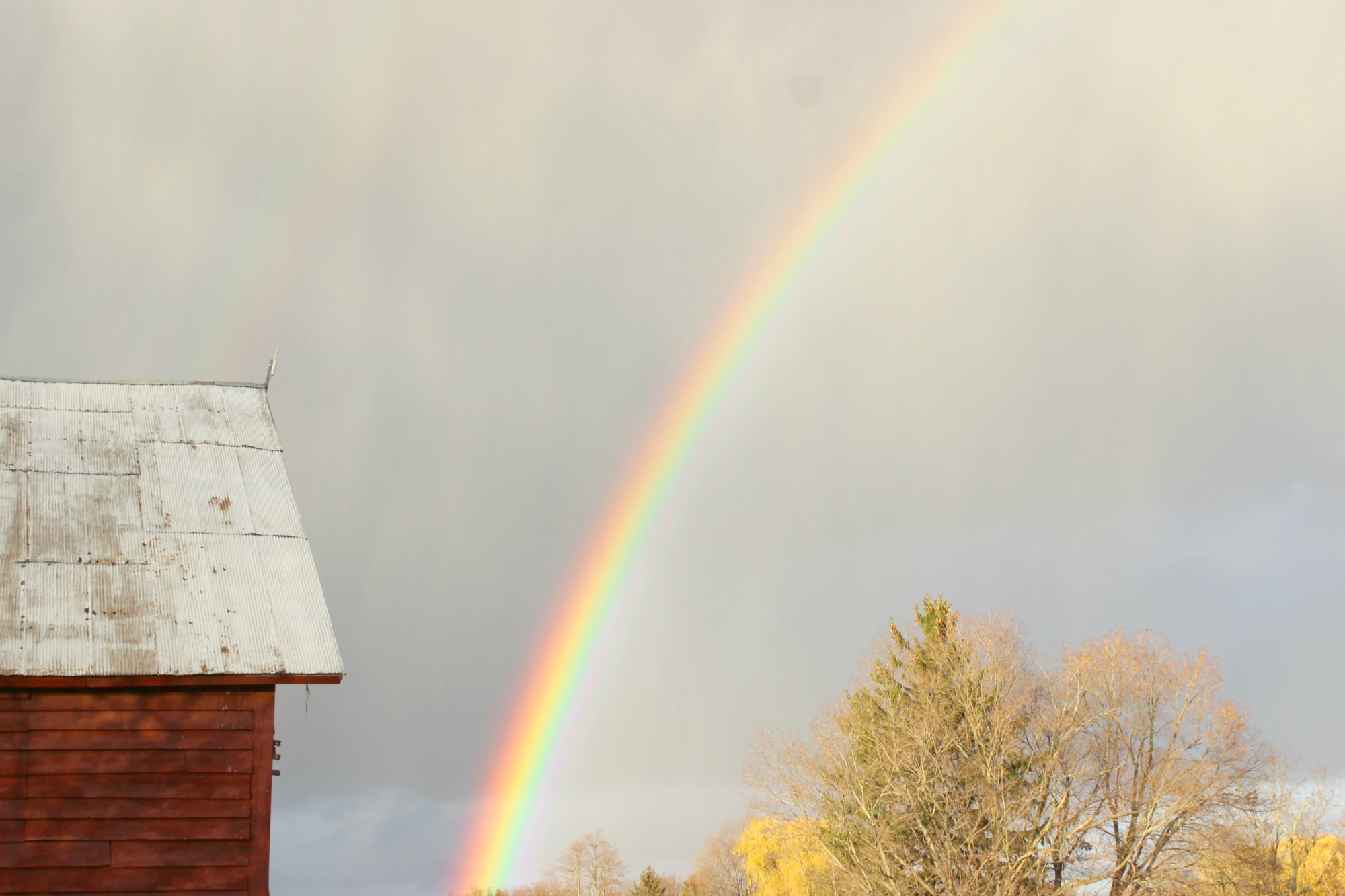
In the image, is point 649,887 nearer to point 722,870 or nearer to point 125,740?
point 722,870

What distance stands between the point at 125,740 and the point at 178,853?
3.99 ft

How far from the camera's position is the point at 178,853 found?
11539 mm

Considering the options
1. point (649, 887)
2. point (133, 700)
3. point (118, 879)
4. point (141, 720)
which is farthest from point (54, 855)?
point (649, 887)

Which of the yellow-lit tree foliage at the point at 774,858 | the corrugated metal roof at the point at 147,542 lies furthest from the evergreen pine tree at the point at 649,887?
the corrugated metal roof at the point at 147,542

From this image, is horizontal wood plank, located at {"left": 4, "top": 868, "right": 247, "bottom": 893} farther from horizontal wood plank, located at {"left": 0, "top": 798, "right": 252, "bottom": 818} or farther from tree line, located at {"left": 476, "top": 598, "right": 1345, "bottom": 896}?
tree line, located at {"left": 476, "top": 598, "right": 1345, "bottom": 896}

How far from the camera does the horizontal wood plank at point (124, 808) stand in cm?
1127

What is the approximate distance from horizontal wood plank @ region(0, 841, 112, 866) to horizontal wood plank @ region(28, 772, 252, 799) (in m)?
0.45

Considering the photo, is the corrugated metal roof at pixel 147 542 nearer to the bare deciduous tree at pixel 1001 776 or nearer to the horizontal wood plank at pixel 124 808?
the horizontal wood plank at pixel 124 808

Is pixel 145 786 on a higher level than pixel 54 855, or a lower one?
higher

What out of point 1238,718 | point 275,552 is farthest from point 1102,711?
point 275,552

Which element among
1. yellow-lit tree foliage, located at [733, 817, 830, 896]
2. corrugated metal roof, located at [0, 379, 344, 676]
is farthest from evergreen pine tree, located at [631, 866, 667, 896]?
corrugated metal roof, located at [0, 379, 344, 676]

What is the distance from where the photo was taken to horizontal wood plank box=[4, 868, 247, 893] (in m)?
11.2

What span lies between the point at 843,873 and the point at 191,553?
94.4 ft

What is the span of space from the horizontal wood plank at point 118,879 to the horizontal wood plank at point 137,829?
29 cm
